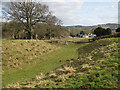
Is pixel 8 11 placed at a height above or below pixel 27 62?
above

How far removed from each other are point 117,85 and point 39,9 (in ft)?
94.3

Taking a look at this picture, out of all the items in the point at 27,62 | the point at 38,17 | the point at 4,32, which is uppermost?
the point at 38,17

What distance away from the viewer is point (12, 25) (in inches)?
1236

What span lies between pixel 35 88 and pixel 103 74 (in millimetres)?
2980

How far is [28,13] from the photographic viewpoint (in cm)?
3136

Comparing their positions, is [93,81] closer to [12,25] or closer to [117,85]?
[117,85]

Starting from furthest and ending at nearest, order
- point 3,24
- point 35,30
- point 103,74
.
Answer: point 35,30 < point 3,24 < point 103,74

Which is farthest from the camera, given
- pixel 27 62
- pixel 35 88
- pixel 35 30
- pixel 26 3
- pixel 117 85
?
pixel 35 30

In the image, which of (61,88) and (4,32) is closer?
(61,88)

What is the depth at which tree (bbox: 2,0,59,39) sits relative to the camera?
3070cm

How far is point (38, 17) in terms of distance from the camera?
107 feet

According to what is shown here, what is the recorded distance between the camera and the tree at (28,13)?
30.7 meters

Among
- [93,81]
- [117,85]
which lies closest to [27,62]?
[93,81]

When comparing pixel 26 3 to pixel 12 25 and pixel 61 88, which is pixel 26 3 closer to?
pixel 12 25
